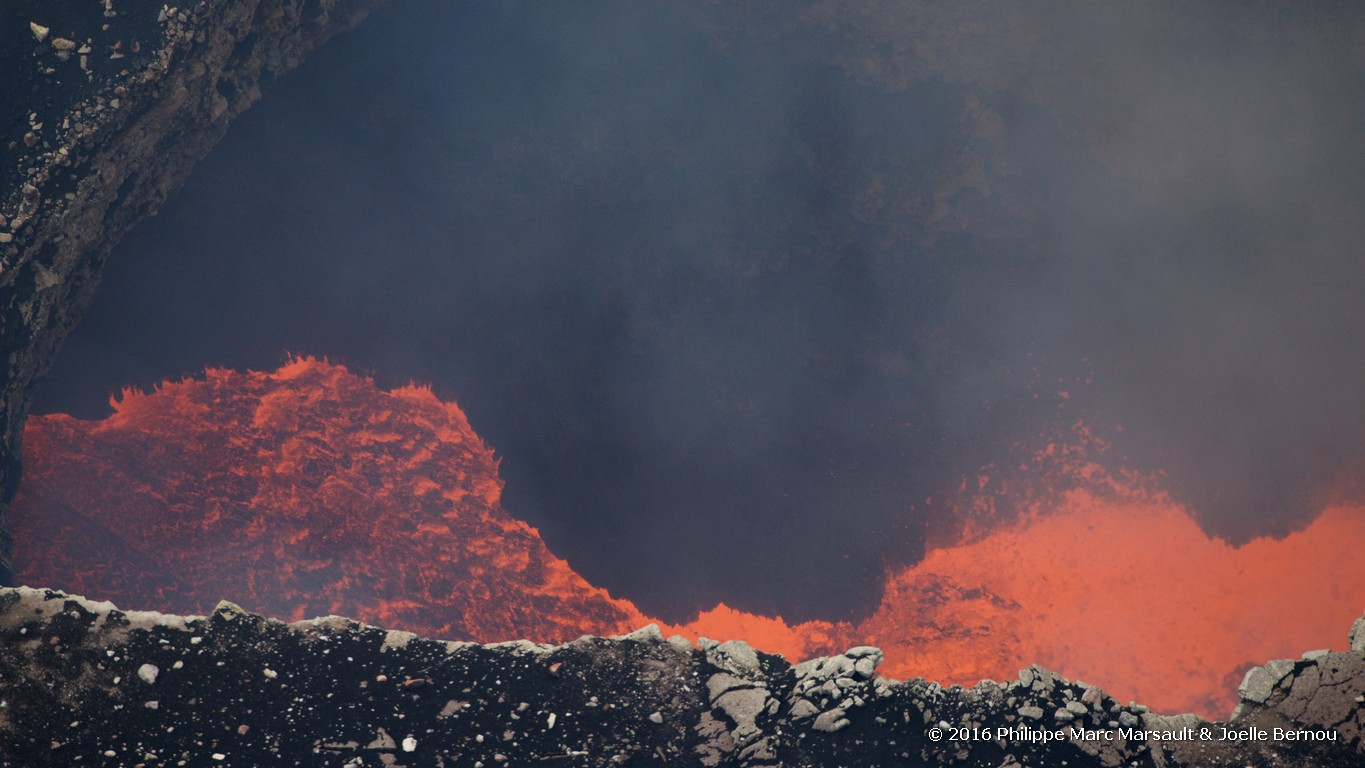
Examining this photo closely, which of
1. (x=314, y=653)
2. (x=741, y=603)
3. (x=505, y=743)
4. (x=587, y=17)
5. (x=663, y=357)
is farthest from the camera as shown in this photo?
(x=587, y=17)

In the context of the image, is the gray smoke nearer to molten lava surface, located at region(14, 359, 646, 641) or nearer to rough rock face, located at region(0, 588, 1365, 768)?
molten lava surface, located at region(14, 359, 646, 641)

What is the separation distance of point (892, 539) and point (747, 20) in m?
8.66

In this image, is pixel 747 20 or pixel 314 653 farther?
pixel 747 20

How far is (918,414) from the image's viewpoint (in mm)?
11820

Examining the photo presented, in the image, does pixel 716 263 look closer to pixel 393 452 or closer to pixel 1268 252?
pixel 393 452

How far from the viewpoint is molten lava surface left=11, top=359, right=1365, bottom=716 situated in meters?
10.6

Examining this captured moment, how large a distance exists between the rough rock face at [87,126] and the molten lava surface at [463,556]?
1.35m

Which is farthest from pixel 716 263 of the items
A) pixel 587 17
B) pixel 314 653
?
pixel 314 653

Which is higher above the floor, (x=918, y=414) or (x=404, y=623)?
(x=918, y=414)

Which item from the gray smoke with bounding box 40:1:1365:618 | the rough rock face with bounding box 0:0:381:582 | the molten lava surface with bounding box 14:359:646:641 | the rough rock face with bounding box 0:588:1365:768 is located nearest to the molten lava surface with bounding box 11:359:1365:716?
the molten lava surface with bounding box 14:359:646:641

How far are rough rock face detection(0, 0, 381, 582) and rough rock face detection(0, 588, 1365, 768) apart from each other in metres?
5.06

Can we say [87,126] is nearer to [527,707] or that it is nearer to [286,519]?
[286,519]

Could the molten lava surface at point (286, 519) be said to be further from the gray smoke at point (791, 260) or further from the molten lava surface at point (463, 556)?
the gray smoke at point (791, 260)

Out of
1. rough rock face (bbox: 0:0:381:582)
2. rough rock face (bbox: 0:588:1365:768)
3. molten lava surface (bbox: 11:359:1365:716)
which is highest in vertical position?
rough rock face (bbox: 0:0:381:582)
